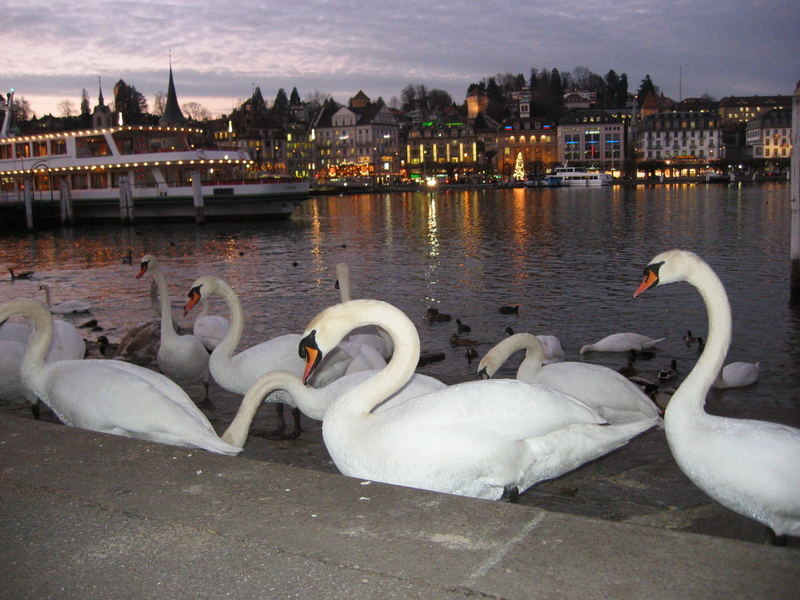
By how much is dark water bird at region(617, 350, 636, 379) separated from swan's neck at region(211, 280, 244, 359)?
429cm

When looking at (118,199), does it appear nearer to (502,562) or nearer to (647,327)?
(647,327)

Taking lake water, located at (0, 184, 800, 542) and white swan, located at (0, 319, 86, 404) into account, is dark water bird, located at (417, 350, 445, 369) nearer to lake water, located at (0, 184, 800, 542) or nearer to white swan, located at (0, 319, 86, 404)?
lake water, located at (0, 184, 800, 542)

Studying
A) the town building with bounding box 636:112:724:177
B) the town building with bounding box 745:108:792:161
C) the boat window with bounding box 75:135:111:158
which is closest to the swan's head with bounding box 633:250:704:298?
the boat window with bounding box 75:135:111:158

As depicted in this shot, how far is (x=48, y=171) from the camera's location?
188 ft

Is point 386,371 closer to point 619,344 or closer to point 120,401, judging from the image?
point 120,401

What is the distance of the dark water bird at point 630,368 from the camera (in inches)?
365

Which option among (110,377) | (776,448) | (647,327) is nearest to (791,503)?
(776,448)

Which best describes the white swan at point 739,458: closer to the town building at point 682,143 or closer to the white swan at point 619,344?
the white swan at point 619,344

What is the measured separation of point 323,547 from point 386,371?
152 centimetres

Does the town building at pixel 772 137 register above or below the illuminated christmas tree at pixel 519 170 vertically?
above

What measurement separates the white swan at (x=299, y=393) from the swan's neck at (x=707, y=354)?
179 centimetres

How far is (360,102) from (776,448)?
196164 mm

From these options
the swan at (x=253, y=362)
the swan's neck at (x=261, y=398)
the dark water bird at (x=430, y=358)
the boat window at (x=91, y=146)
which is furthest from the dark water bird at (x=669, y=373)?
the boat window at (x=91, y=146)

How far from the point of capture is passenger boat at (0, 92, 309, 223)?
51156mm
